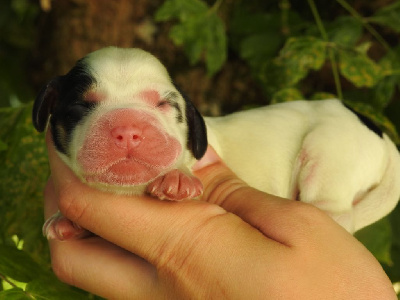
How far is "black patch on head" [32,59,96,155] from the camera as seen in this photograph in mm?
1410

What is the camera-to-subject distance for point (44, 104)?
153cm

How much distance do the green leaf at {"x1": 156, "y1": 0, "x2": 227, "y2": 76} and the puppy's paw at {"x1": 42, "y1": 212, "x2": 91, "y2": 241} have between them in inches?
45.5

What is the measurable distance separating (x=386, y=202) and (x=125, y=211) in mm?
1107

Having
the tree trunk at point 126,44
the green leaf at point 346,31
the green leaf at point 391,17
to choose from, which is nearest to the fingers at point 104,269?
the green leaf at point 346,31

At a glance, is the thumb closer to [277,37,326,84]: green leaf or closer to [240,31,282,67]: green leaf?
[277,37,326,84]: green leaf

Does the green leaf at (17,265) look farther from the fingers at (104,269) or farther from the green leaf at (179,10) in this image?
the green leaf at (179,10)

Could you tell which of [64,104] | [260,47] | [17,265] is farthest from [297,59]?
[17,265]

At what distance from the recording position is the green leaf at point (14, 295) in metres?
1.12

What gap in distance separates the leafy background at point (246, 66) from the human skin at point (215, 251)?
16 centimetres

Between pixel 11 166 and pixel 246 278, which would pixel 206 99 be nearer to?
pixel 11 166

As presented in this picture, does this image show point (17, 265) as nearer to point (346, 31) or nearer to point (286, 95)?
point (286, 95)

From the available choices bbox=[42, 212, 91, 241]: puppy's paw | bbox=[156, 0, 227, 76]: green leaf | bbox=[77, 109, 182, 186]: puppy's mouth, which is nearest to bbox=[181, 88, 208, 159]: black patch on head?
bbox=[77, 109, 182, 186]: puppy's mouth

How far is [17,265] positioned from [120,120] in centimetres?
48

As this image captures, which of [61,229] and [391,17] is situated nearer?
[61,229]
